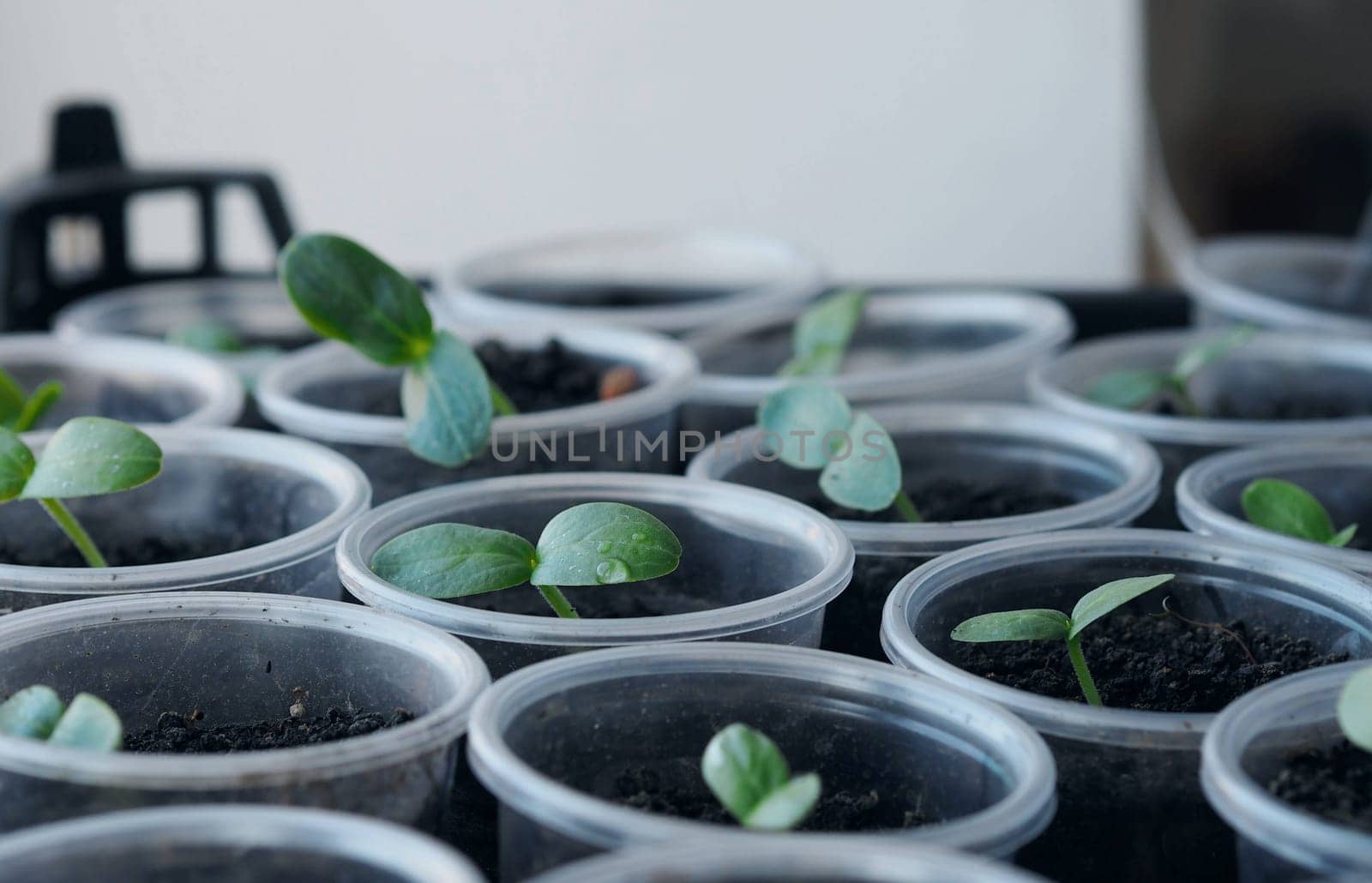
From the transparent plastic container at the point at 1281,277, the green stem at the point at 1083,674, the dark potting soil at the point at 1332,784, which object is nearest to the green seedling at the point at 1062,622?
the green stem at the point at 1083,674

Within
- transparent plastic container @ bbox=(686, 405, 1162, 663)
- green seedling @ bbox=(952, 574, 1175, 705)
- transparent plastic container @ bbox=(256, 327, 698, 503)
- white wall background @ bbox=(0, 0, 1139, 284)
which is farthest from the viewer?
white wall background @ bbox=(0, 0, 1139, 284)

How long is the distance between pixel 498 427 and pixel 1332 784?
1.73 ft

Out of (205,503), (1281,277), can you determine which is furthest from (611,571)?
(1281,277)

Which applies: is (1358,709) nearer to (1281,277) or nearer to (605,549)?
(605,549)

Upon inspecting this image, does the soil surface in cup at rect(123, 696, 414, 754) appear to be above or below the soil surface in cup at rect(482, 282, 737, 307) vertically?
below

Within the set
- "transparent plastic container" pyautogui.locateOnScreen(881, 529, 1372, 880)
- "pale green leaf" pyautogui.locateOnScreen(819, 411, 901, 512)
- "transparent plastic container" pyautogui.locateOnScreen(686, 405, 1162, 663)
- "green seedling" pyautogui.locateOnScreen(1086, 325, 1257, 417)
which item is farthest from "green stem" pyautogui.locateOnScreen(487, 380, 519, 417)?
"green seedling" pyautogui.locateOnScreen(1086, 325, 1257, 417)

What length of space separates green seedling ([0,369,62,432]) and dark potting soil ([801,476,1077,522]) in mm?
510

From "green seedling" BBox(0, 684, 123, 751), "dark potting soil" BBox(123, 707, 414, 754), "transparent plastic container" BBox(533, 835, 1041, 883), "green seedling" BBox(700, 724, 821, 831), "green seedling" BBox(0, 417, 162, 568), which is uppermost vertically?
"green seedling" BBox(0, 417, 162, 568)

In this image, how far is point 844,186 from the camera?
259 centimetres

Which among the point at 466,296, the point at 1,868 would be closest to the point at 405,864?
the point at 1,868

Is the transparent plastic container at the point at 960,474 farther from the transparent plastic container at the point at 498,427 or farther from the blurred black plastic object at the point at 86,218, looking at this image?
the blurred black plastic object at the point at 86,218

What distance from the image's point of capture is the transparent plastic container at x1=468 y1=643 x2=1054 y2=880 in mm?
542

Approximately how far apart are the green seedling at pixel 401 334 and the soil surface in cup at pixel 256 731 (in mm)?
201

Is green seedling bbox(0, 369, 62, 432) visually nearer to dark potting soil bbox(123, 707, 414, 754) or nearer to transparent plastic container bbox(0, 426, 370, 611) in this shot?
transparent plastic container bbox(0, 426, 370, 611)
